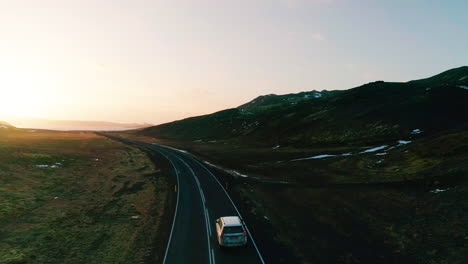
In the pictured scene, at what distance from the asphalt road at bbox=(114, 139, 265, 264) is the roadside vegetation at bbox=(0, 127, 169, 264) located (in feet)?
4.84

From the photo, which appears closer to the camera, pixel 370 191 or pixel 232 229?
pixel 232 229

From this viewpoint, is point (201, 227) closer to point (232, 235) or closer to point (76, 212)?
point (232, 235)

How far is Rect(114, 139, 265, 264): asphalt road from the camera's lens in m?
18.3

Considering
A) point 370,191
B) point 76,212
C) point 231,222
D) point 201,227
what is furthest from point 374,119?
point 76,212

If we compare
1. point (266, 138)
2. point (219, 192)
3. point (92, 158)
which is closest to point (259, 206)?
point (219, 192)

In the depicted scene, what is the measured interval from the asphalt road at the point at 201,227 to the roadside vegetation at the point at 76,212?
4.84 feet

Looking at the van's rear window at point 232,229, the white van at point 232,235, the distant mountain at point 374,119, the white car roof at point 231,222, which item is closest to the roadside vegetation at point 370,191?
the distant mountain at point 374,119

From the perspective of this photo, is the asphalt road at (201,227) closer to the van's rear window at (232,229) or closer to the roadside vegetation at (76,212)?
the van's rear window at (232,229)

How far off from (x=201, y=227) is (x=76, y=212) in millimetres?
13108

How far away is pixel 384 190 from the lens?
30.3m

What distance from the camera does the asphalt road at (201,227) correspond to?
59.9 feet

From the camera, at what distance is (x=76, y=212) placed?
26.9 m

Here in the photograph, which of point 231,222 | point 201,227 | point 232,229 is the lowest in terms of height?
point 201,227

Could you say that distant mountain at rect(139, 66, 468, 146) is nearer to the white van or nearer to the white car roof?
the white car roof
